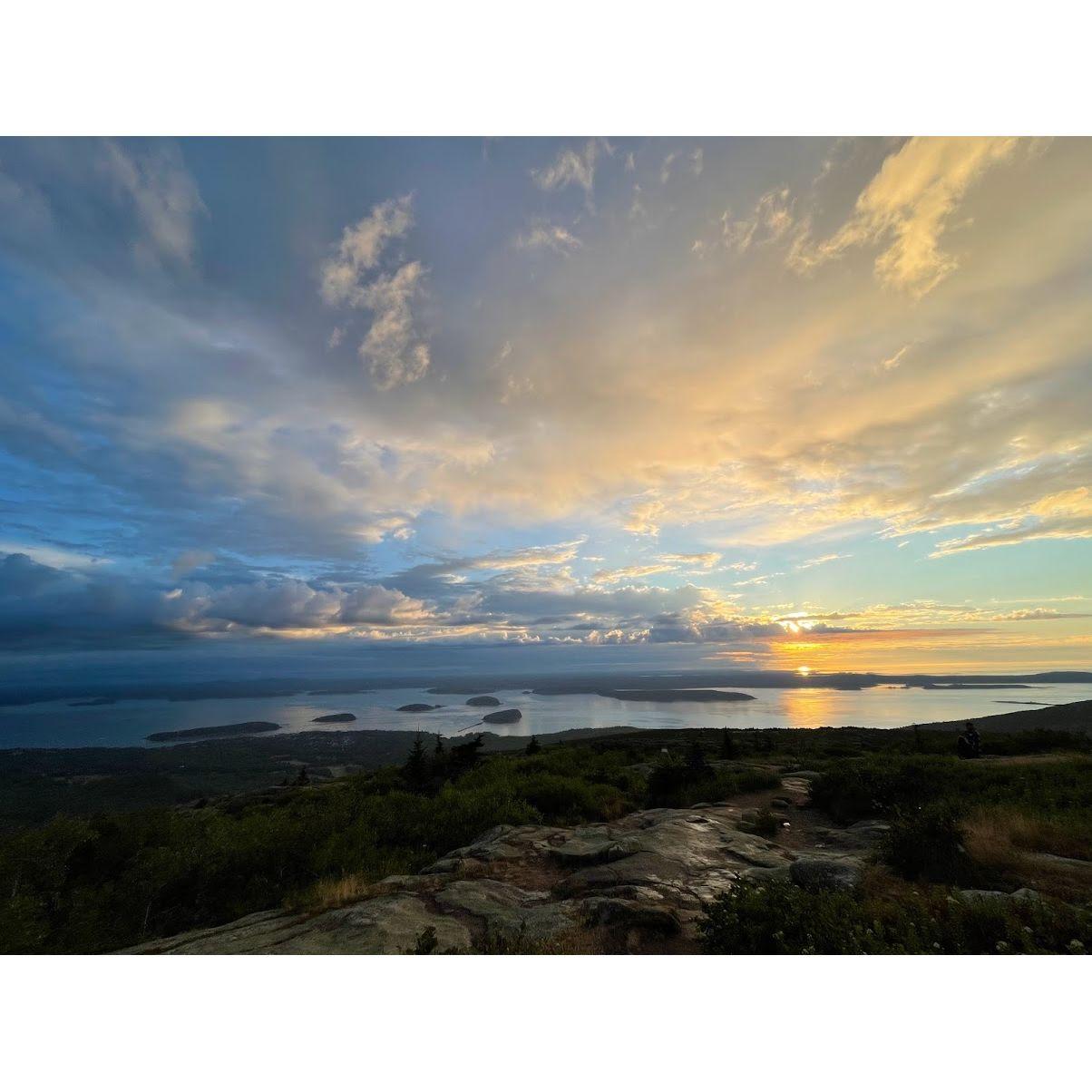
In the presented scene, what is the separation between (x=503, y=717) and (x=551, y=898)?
546 feet

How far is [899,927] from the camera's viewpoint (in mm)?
4828

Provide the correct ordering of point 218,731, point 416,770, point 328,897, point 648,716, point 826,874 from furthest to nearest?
point 218,731 → point 648,716 → point 416,770 → point 328,897 → point 826,874

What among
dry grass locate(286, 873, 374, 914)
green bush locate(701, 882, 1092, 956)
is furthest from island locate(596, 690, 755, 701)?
dry grass locate(286, 873, 374, 914)

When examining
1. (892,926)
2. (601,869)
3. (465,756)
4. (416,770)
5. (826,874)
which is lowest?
(416,770)

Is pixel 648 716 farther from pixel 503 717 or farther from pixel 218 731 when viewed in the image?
pixel 218 731

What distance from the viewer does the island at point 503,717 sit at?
15402 cm

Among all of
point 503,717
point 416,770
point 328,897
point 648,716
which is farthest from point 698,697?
point 328,897

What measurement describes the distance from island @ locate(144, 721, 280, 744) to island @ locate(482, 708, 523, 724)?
79.8 m

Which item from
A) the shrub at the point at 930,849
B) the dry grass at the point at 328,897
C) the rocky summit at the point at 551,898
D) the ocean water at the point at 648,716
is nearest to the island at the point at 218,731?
the ocean water at the point at 648,716

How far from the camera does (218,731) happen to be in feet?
547

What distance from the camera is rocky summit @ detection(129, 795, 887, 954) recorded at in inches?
217

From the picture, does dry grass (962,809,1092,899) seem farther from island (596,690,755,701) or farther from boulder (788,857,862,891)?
island (596,690,755,701)

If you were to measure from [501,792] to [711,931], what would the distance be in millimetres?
9420

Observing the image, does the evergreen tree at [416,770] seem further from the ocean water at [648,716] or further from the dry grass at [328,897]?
the ocean water at [648,716]
